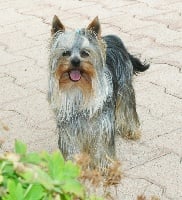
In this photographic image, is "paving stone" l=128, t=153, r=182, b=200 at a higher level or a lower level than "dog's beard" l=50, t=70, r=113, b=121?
lower

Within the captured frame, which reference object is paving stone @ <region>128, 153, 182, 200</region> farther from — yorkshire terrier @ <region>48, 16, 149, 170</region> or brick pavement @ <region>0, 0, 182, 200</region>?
yorkshire terrier @ <region>48, 16, 149, 170</region>

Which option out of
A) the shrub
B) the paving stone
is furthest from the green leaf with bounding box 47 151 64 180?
the paving stone

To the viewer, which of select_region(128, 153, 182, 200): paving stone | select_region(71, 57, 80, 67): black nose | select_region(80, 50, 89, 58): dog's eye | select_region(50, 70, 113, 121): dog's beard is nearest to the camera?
select_region(71, 57, 80, 67): black nose

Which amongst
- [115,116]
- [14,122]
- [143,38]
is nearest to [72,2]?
[143,38]

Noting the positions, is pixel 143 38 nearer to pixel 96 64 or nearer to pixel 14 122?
pixel 14 122

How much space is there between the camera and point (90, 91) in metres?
3.93

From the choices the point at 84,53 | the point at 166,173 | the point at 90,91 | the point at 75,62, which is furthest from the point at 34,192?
the point at 166,173

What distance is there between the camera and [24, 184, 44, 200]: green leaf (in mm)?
1233

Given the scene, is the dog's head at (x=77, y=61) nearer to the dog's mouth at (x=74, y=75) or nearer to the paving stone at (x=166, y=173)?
the dog's mouth at (x=74, y=75)

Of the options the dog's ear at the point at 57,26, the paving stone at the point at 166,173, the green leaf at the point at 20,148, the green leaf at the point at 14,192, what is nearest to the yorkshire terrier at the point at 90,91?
the dog's ear at the point at 57,26

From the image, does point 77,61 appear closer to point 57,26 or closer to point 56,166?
point 57,26

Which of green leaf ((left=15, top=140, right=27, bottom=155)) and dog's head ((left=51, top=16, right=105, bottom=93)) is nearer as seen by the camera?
green leaf ((left=15, top=140, right=27, bottom=155))

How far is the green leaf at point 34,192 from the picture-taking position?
1.23 meters

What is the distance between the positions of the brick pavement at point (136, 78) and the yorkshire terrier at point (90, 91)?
11.7 inches
